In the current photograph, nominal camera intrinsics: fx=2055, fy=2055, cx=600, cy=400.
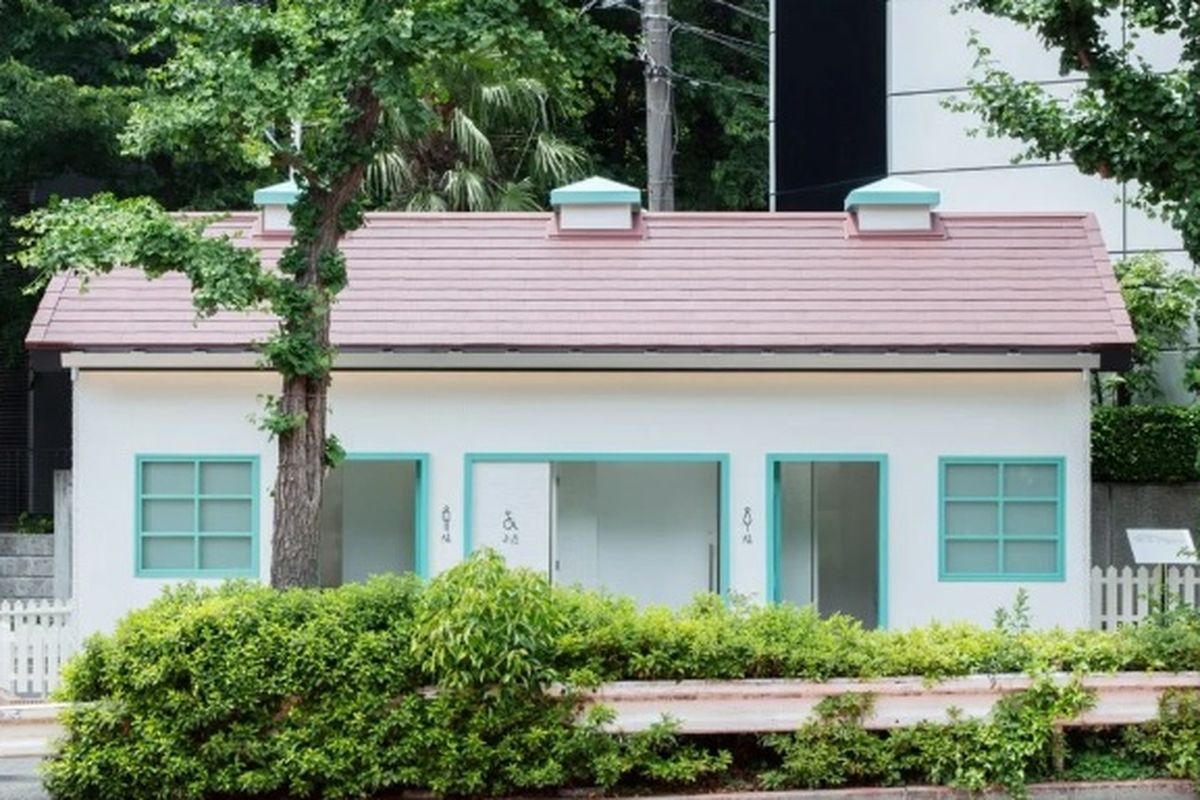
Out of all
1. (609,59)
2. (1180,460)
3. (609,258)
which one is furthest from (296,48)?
(1180,460)

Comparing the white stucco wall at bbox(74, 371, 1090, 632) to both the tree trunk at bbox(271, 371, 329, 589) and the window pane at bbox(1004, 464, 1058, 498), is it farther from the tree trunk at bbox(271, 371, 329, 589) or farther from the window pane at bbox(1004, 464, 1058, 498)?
the tree trunk at bbox(271, 371, 329, 589)

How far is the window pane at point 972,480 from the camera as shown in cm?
1961

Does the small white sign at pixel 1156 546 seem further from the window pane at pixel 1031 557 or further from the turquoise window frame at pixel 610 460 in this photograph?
the turquoise window frame at pixel 610 460

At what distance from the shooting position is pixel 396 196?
94.6 feet

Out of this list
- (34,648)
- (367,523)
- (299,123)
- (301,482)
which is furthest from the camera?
(367,523)

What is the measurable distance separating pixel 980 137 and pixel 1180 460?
6378mm

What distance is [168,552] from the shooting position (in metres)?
19.4

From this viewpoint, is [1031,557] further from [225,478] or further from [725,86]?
[725,86]

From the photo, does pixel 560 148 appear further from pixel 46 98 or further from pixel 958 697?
pixel 958 697

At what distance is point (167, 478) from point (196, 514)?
445mm

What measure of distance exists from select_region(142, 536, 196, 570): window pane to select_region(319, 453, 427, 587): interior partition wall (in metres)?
2.70

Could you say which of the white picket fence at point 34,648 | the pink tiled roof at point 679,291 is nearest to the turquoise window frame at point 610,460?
the pink tiled roof at point 679,291

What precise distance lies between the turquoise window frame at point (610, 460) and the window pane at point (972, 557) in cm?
212

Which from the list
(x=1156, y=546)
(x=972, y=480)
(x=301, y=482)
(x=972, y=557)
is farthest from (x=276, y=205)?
(x=1156, y=546)
